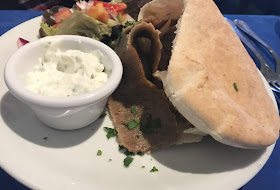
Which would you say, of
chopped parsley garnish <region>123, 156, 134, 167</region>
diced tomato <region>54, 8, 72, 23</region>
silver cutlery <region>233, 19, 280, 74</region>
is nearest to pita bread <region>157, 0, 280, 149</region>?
chopped parsley garnish <region>123, 156, 134, 167</region>

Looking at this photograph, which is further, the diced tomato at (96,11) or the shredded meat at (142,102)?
the diced tomato at (96,11)

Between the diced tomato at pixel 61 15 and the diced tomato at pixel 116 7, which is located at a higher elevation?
the diced tomato at pixel 116 7

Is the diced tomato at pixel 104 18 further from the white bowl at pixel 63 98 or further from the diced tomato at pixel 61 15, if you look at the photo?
the white bowl at pixel 63 98

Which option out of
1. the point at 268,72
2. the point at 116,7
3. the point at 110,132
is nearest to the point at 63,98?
the point at 110,132

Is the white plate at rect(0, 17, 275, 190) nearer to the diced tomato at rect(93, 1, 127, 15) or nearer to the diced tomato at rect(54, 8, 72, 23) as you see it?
the diced tomato at rect(54, 8, 72, 23)

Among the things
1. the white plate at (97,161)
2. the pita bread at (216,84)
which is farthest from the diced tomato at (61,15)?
the pita bread at (216,84)

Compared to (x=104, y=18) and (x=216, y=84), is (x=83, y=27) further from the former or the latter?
(x=216, y=84)
